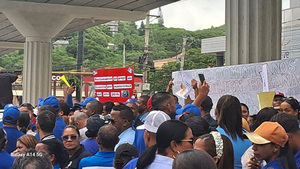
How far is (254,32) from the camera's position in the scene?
9.31m

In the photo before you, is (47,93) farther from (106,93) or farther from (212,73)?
(212,73)

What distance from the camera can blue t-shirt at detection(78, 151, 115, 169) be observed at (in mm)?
4689

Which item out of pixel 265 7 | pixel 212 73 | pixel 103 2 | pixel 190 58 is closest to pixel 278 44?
pixel 265 7

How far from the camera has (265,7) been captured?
→ 9398 millimetres

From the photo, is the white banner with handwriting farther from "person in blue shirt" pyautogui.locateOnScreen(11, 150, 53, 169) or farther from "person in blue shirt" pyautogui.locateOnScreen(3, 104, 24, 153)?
"person in blue shirt" pyautogui.locateOnScreen(11, 150, 53, 169)

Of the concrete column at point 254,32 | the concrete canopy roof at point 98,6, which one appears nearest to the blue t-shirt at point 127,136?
the concrete column at point 254,32

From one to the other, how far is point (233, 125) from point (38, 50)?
16607 millimetres

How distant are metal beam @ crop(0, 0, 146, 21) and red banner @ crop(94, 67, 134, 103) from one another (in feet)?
17.5

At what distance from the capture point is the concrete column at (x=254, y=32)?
930 centimetres

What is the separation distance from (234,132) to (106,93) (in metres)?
9.29

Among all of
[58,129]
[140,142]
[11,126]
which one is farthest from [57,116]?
[140,142]

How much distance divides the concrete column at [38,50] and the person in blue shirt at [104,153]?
1495 centimetres

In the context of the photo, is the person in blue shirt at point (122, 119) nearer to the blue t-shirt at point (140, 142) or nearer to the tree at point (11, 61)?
the blue t-shirt at point (140, 142)

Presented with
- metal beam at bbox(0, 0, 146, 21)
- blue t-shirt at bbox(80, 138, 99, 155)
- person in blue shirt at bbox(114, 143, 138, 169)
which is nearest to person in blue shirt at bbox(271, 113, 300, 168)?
person in blue shirt at bbox(114, 143, 138, 169)
